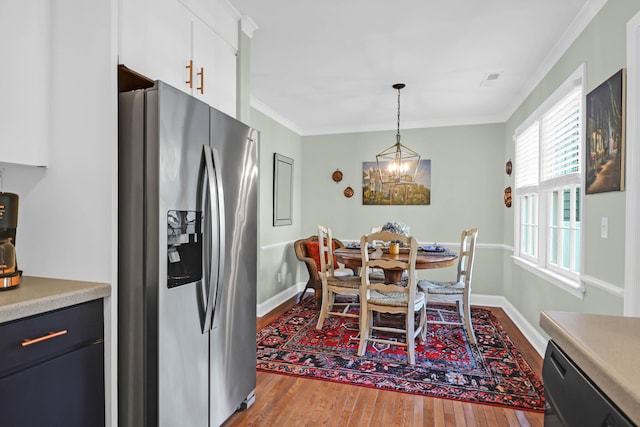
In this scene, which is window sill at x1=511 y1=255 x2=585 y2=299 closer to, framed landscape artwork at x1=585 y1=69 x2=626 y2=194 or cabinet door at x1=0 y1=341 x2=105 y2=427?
framed landscape artwork at x1=585 y1=69 x2=626 y2=194

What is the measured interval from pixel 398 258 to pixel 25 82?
282 centimetres

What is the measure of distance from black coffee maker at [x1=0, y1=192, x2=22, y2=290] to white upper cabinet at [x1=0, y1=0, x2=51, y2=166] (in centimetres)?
17

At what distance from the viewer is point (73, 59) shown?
1.56 m

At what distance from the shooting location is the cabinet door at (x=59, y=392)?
1174mm

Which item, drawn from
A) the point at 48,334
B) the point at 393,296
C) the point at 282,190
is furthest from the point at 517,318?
the point at 48,334

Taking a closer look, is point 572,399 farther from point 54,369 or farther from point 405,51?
point 405,51

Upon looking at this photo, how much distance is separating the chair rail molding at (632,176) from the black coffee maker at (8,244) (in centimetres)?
283

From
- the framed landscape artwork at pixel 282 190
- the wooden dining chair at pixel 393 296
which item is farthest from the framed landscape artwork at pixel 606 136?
the framed landscape artwork at pixel 282 190

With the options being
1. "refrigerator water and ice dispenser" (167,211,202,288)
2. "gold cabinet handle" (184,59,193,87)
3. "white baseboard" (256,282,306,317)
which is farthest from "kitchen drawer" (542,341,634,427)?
"white baseboard" (256,282,306,317)

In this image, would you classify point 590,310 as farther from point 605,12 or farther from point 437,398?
point 605,12

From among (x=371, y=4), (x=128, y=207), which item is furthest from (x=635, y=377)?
(x=371, y=4)

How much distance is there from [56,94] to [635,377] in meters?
2.18

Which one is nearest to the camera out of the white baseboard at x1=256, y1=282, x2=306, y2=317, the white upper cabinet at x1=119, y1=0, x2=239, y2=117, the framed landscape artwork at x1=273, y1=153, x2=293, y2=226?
the white upper cabinet at x1=119, y1=0, x2=239, y2=117

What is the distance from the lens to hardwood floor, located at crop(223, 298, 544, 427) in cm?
214
